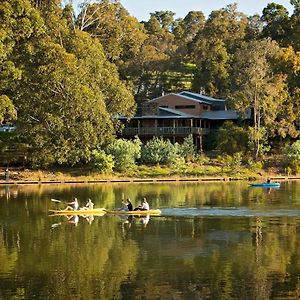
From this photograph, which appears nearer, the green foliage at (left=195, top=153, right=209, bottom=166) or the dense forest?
the dense forest

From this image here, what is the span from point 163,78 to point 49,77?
44.3m

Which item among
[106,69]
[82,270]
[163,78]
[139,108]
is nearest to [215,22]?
[163,78]

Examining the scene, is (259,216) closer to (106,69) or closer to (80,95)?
(80,95)

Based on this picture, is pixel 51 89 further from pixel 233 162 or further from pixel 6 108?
pixel 233 162

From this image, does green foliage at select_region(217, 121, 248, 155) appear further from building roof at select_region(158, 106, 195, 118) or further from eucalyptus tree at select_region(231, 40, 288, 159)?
building roof at select_region(158, 106, 195, 118)

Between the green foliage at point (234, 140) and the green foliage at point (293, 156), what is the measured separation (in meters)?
4.65

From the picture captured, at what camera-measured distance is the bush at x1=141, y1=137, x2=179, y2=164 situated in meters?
71.6

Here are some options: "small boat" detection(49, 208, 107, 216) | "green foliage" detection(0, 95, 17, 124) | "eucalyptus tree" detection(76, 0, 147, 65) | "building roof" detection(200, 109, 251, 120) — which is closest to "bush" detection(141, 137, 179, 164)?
"building roof" detection(200, 109, 251, 120)

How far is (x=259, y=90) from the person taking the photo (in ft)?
243

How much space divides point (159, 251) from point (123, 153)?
4240cm

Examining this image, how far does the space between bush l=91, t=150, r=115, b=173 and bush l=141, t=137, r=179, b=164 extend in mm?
5126

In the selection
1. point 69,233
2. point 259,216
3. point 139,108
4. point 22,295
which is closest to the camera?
point 22,295

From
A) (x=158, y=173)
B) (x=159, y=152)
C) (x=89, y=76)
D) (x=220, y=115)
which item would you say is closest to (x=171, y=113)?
(x=220, y=115)

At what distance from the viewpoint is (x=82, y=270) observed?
24328 millimetres
